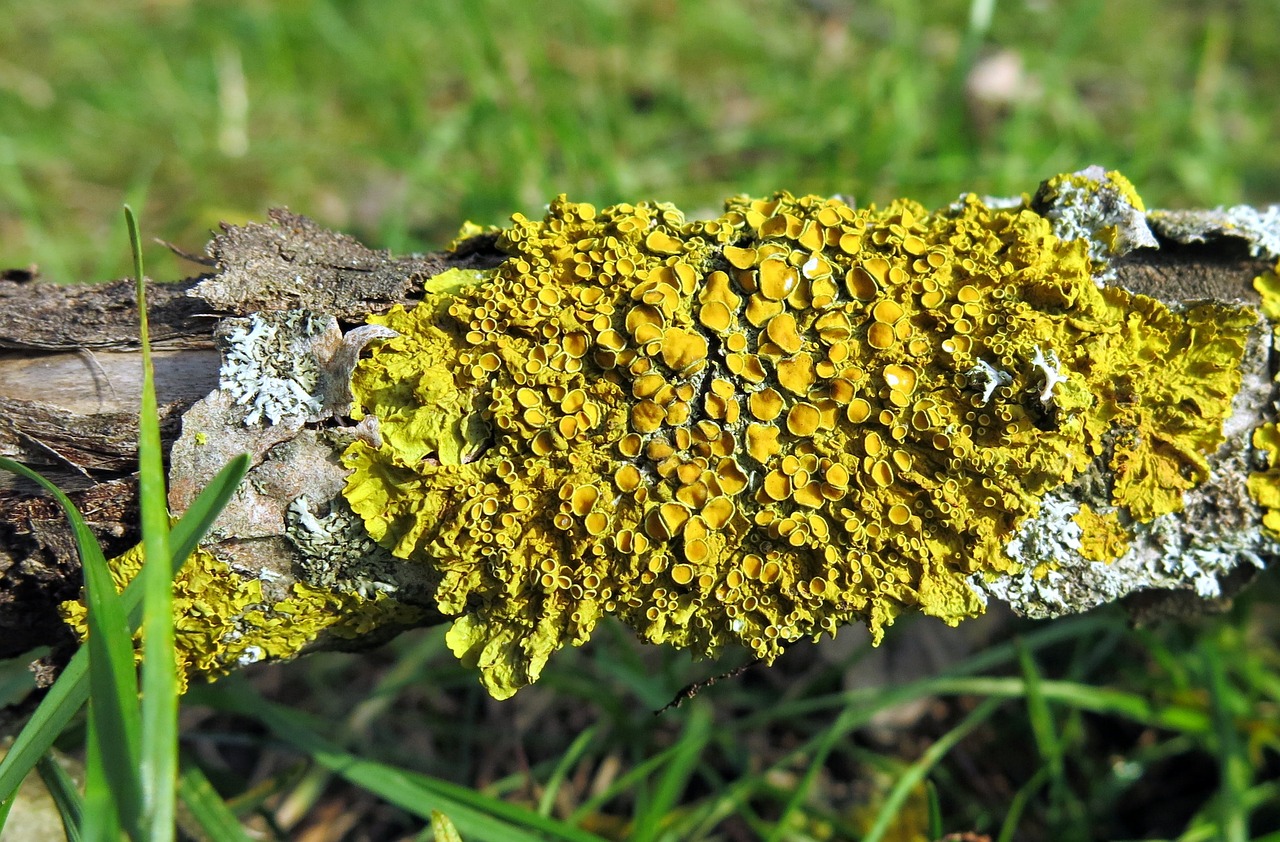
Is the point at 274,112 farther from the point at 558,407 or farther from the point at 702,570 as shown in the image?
the point at 702,570

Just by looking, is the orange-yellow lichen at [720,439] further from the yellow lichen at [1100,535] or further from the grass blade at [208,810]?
the grass blade at [208,810]

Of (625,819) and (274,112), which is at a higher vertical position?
(274,112)

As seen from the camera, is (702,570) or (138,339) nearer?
(702,570)

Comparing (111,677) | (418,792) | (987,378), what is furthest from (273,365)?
(987,378)

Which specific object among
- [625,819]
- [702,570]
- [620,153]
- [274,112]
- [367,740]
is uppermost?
[274,112]

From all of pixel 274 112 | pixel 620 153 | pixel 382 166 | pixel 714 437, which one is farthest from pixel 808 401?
pixel 274 112

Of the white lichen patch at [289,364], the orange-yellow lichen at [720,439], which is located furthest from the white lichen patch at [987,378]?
the white lichen patch at [289,364]

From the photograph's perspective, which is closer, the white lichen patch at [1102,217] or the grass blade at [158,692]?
the grass blade at [158,692]
